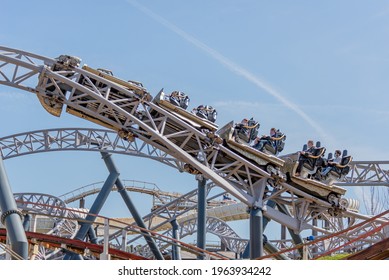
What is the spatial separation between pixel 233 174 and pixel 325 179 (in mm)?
2164

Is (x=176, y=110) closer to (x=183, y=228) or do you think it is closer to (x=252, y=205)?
(x=252, y=205)

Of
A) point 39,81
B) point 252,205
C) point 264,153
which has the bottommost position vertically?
point 252,205

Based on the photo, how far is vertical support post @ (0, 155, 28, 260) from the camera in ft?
35.3

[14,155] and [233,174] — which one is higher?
[14,155]

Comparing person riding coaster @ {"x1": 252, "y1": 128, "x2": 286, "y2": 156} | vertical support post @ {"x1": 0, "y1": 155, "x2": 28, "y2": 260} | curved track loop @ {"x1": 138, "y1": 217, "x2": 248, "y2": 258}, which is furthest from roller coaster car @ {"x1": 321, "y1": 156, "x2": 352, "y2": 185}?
curved track loop @ {"x1": 138, "y1": 217, "x2": 248, "y2": 258}

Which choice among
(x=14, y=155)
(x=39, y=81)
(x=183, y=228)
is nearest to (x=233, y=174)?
(x=39, y=81)

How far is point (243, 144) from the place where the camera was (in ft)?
51.5

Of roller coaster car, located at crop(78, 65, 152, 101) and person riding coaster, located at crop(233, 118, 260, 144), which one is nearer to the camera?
roller coaster car, located at crop(78, 65, 152, 101)

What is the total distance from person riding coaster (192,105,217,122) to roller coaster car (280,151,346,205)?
1837 millimetres

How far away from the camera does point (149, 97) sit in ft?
50.4

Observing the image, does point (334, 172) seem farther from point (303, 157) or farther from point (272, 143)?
point (272, 143)

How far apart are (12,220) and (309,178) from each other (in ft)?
24.9

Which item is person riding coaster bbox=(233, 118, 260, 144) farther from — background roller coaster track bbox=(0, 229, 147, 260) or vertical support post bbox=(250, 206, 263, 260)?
background roller coaster track bbox=(0, 229, 147, 260)
